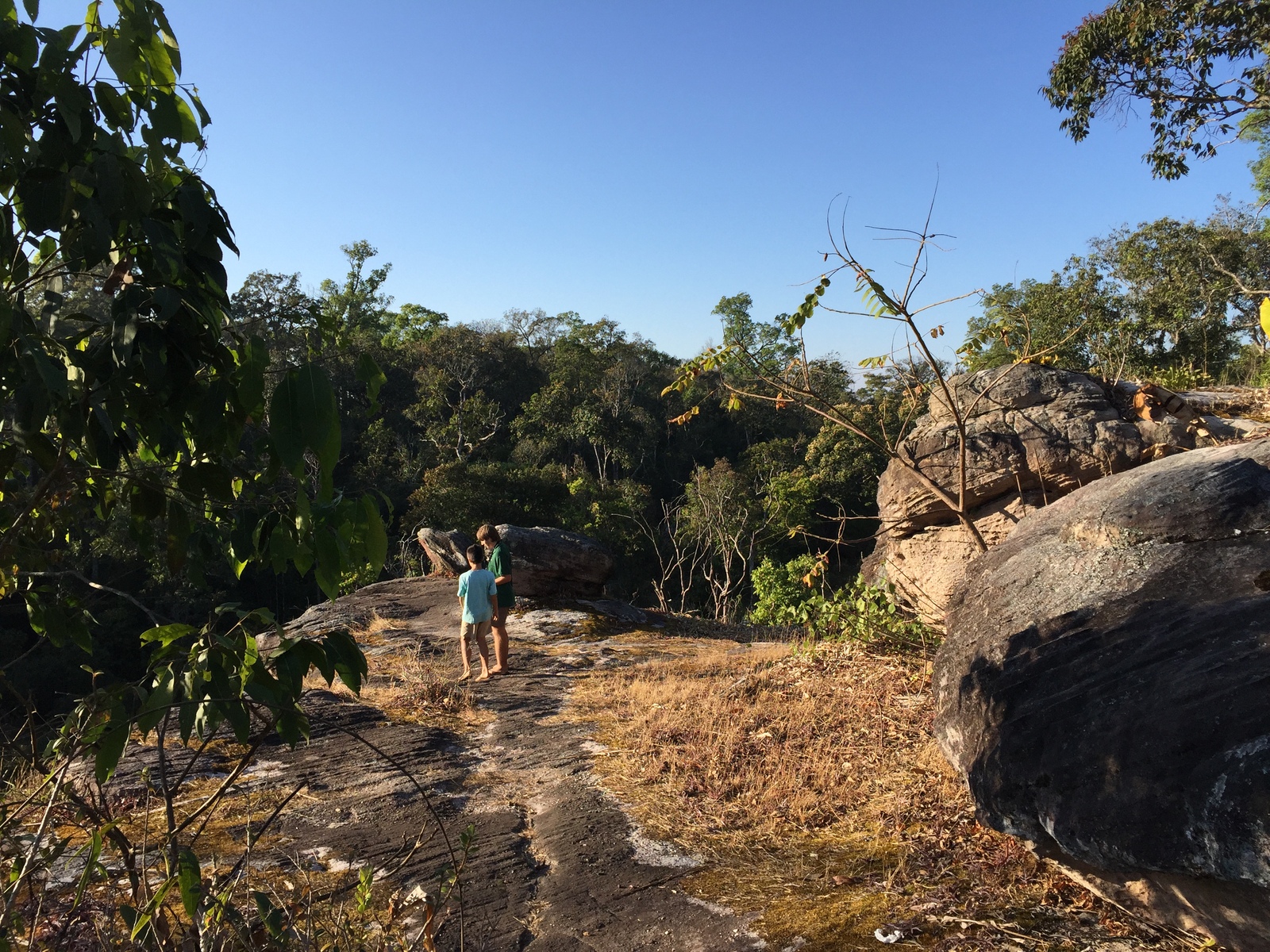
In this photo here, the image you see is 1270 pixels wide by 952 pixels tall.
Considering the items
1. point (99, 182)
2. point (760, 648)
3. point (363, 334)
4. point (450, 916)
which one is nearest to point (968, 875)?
point (450, 916)

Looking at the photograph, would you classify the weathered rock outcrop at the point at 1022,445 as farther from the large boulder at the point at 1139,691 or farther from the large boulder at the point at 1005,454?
the large boulder at the point at 1139,691

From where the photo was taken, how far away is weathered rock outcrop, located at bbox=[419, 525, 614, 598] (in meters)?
14.2

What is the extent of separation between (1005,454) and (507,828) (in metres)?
5.08

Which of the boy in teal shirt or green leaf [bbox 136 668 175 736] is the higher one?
green leaf [bbox 136 668 175 736]

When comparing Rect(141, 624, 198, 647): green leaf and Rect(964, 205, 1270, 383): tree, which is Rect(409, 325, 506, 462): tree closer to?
Rect(964, 205, 1270, 383): tree

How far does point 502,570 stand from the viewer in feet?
28.6

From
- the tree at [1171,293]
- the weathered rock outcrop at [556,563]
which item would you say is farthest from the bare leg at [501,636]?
the tree at [1171,293]

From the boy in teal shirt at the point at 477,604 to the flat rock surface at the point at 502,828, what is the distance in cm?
85

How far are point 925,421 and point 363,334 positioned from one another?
32193 mm

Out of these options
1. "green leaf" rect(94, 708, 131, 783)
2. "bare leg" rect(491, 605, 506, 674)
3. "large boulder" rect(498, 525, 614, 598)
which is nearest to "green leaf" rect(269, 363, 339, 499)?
"green leaf" rect(94, 708, 131, 783)

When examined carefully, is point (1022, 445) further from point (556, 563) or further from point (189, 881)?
point (556, 563)

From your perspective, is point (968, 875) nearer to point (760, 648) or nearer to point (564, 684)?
point (564, 684)

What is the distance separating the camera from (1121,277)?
836 inches

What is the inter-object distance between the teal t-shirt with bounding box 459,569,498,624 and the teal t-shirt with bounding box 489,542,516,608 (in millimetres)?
277
